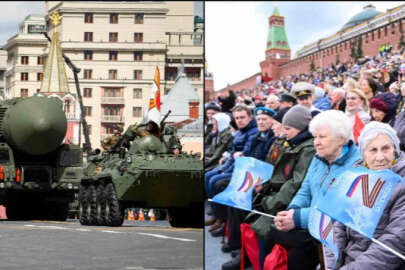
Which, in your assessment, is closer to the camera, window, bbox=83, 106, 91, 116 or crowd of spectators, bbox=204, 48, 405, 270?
window, bbox=83, 106, 91, 116

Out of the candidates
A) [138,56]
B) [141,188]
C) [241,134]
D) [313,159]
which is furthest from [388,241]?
[241,134]

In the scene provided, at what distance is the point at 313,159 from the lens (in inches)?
153

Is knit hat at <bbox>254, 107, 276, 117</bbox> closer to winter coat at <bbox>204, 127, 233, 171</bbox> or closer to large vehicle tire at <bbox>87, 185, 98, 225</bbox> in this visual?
winter coat at <bbox>204, 127, 233, 171</bbox>

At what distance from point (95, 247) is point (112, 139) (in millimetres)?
554

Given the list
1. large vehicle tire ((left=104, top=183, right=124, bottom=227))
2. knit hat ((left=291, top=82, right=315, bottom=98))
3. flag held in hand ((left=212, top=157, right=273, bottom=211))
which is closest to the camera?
large vehicle tire ((left=104, top=183, right=124, bottom=227))

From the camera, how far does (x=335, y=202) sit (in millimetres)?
2871

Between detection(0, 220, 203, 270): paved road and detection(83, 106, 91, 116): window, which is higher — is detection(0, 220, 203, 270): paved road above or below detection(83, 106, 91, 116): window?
below

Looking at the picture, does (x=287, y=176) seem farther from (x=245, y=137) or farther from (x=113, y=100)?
(x=245, y=137)

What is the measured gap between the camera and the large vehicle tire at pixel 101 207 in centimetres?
296

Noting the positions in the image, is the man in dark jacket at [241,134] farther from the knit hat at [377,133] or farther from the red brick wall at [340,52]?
the red brick wall at [340,52]

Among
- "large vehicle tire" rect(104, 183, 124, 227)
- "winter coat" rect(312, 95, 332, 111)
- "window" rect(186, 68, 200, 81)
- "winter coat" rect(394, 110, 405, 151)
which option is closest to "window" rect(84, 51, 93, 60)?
"window" rect(186, 68, 200, 81)

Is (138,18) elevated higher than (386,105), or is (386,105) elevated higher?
(138,18)

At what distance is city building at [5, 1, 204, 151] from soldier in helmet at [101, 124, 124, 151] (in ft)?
0.08

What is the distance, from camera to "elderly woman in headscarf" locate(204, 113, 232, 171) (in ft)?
24.5
